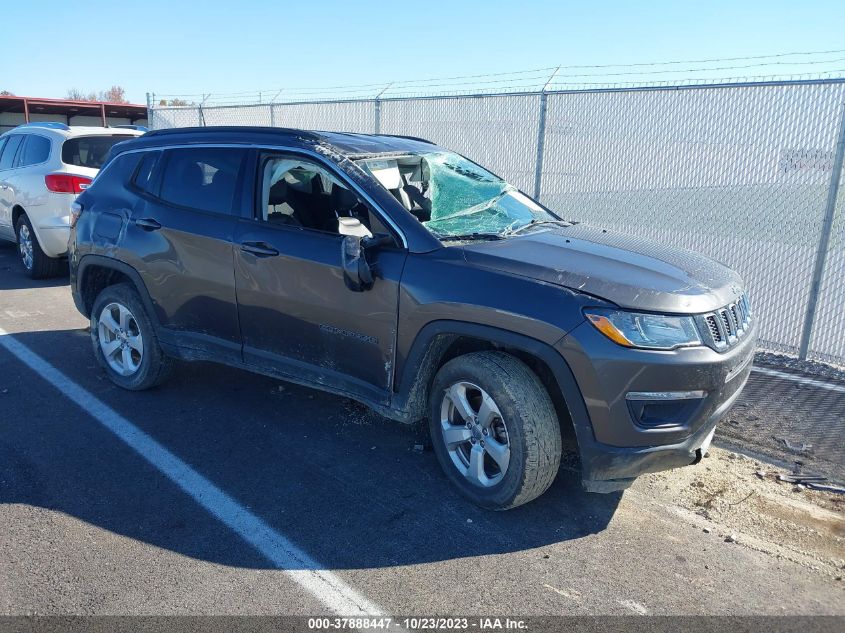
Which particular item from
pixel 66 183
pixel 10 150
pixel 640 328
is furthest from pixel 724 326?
pixel 10 150

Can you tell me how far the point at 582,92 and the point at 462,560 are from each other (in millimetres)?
5834

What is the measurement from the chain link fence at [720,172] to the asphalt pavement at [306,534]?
11.2 ft

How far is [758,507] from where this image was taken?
3.86 meters

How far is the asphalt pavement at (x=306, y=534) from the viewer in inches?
120

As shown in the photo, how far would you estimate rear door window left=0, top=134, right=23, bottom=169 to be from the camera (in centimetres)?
924

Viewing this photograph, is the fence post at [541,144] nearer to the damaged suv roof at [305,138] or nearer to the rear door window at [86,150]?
the damaged suv roof at [305,138]

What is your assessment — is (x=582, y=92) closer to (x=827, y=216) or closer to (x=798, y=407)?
(x=827, y=216)

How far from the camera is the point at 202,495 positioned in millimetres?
3840

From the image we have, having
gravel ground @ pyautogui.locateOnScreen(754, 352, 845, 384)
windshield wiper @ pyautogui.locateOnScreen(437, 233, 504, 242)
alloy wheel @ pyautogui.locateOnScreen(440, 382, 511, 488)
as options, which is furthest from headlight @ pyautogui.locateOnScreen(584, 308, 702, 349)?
gravel ground @ pyautogui.locateOnScreen(754, 352, 845, 384)

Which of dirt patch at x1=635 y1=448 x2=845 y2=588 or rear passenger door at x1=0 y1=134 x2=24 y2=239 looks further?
rear passenger door at x1=0 y1=134 x2=24 y2=239

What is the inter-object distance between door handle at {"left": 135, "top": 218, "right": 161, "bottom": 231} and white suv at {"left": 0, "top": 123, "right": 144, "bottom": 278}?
3.99 m

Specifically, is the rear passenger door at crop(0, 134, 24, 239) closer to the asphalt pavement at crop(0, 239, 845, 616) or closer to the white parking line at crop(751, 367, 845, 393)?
the asphalt pavement at crop(0, 239, 845, 616)

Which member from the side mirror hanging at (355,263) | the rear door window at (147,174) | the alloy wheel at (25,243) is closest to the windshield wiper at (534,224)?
the side mirror hanging at (355,263)

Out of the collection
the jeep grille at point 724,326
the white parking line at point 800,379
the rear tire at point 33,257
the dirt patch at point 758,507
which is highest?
the jeep grille at point 724,326
